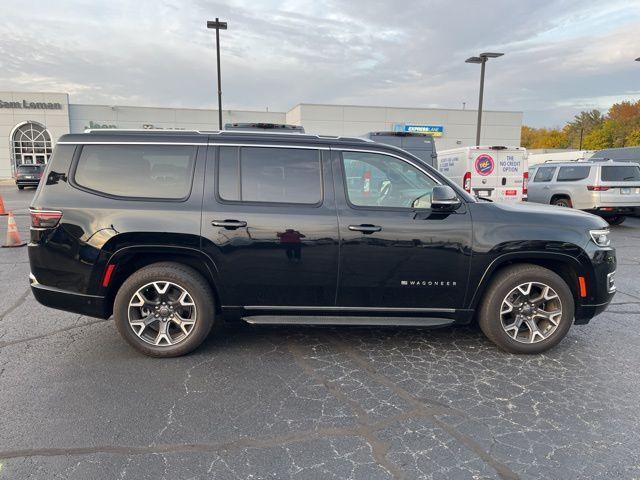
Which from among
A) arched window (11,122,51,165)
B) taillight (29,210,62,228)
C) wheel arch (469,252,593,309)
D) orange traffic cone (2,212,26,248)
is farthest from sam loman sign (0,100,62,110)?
wheel arch (469,252,593,309)

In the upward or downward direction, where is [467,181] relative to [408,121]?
downward

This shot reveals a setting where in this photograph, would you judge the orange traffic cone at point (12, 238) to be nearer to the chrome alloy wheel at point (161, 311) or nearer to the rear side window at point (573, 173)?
the chrome alloy wheel at point (161, 311)

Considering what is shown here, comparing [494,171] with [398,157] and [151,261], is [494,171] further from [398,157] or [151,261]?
[151,261]

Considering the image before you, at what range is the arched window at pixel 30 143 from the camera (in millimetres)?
36625

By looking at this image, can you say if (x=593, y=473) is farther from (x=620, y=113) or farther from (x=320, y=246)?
(x=620, y=113)

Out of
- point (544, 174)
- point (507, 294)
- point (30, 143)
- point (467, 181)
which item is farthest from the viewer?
point (30, 143)

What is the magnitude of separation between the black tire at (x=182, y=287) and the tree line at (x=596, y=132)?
222 feet

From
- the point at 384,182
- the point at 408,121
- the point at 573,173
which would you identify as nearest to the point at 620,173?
the point at 573,173

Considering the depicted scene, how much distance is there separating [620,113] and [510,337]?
85.2m

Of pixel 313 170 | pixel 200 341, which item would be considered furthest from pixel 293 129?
pixel 200 341

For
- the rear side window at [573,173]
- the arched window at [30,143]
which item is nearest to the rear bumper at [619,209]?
the rear side window at [573,173]

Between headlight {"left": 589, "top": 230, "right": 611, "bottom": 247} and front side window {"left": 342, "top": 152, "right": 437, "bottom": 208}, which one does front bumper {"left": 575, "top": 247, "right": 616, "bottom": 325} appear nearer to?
headlight {"left": 589, "top": 230, "right": 611, "bottom": 247}

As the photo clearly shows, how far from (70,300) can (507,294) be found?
3926 millimetres

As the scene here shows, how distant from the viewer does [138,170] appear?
382 centimetres
